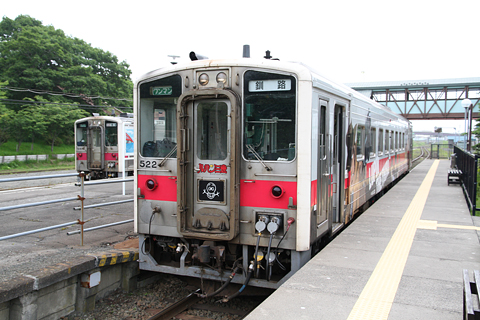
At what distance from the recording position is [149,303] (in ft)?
19.0

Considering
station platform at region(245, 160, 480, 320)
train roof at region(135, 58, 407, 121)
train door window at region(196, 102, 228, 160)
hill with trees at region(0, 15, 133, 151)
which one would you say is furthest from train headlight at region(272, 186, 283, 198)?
hill with trees at region(0, 15, 133, 151)

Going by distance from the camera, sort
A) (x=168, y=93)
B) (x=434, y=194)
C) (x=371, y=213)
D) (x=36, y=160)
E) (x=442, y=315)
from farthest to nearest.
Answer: (x=36, y=160) → (x=434, y=194) → (x=371, y=213) → (x=168, y=93) → (x=442, y=315)

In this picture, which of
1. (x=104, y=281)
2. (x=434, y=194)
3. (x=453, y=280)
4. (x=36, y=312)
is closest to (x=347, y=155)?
(x=453, y=280)

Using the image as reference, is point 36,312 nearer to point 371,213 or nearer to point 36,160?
point 371,213

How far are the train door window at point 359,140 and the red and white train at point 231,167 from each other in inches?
103

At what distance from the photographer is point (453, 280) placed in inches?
188

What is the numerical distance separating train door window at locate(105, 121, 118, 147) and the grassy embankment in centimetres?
855

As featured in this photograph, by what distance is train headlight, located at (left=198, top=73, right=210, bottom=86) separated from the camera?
529cm

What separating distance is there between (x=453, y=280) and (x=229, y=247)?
2.70 meters

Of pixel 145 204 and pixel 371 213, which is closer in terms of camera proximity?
pixel 145 204

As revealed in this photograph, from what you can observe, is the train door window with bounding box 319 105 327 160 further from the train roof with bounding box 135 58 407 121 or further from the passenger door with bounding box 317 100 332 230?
the train roof with bounding box 135 58 407 121

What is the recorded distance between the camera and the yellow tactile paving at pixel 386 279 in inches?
153

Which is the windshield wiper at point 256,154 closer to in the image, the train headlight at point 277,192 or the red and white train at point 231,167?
the red and white train at point 231,167

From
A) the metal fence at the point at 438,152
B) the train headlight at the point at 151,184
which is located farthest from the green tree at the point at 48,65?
the train headlight at the point at 151,184
